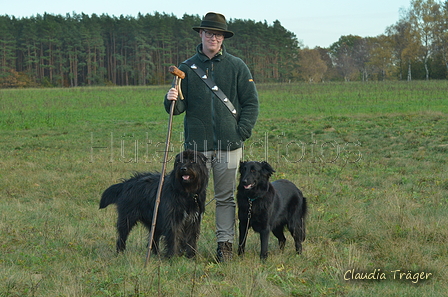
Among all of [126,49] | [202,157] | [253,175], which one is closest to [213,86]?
[202,157]

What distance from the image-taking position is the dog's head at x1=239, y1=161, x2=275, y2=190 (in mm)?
5398

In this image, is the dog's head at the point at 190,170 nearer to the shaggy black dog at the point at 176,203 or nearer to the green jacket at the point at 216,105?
the shaggy black dog at the point at 176,203

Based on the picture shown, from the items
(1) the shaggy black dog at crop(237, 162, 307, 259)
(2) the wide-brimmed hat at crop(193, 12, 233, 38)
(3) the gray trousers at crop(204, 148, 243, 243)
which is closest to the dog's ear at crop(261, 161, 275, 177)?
(1) the shaggy black dog at crop(237, 162, 307, 259)

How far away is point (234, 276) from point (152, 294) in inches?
34.4

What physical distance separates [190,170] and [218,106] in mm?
771

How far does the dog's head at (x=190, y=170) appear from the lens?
5.05 meters

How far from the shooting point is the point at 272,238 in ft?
22.9

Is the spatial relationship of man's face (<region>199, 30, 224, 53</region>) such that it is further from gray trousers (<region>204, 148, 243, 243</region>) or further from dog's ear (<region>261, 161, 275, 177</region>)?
dog's ear (<region>261, 161, 275, 177</region>)

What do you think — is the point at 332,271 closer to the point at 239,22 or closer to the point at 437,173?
the point at 437,173

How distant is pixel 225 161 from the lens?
5.41 metres

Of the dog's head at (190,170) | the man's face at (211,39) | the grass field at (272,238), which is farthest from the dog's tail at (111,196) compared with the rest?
the man's face at (211,39)

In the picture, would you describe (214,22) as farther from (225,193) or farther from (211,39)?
(225,193)

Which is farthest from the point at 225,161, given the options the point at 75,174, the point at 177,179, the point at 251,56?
the point at 251,56

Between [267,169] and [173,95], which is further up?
[173,95]
